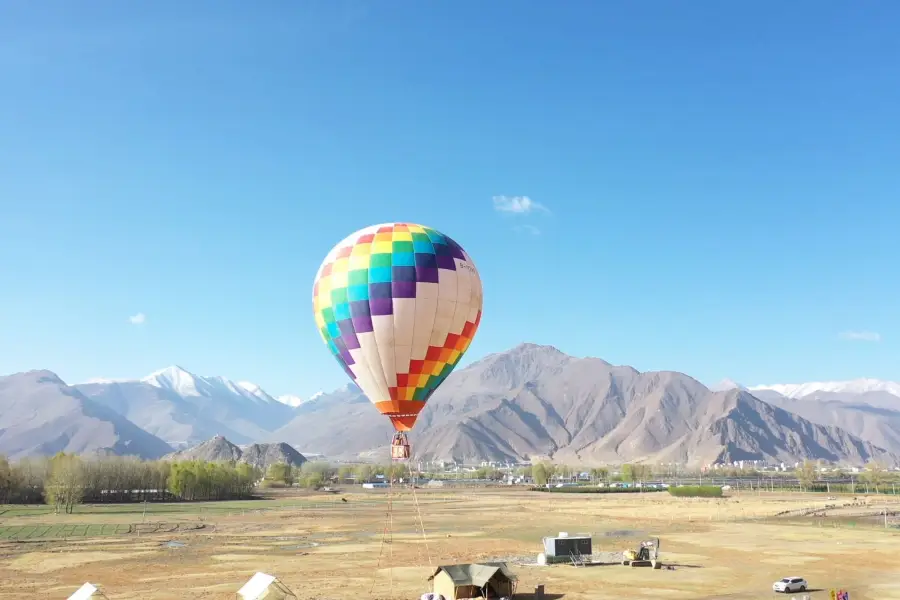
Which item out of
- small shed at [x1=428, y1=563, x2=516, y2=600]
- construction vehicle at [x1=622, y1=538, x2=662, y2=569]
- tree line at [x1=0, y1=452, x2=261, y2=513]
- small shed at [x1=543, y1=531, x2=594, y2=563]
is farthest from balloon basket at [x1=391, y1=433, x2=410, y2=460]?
tree line at [x1=0, y1=452, x2=261, y2=513]

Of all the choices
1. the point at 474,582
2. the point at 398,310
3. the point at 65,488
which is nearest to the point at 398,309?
the point at 398,310

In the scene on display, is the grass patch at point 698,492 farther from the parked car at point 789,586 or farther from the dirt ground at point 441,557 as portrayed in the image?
the parked car at point 789,586

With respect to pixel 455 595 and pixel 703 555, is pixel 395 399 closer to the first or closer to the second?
pixel 455 595

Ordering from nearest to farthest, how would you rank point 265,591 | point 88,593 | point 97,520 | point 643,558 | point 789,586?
point 88,593, point 265,591, point 789,586, point 643,558, point 97,520

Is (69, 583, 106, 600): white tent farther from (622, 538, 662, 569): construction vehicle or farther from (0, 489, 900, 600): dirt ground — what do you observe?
(622, 538, 662, 569): construction vehicle

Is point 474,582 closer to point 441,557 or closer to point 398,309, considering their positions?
point 398,309

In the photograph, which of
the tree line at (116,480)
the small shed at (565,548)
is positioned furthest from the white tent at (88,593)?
the tree line at (116,480)

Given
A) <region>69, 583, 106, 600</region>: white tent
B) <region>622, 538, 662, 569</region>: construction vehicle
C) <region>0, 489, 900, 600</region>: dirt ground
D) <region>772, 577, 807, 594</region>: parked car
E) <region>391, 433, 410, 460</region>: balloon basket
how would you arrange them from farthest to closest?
<region>622, 538, 662, 569</region>: construction vehicle, <region>0, 489, 900, 600</region>: dirt ground, <region>772, 577, 807, 594</region>: parked car, <region>391, 433, 410, 460</region>: balloon basket, <region>69, 583, 106, 600</region>: white tent

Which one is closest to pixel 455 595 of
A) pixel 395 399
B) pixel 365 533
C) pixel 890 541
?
pixel 395 399
